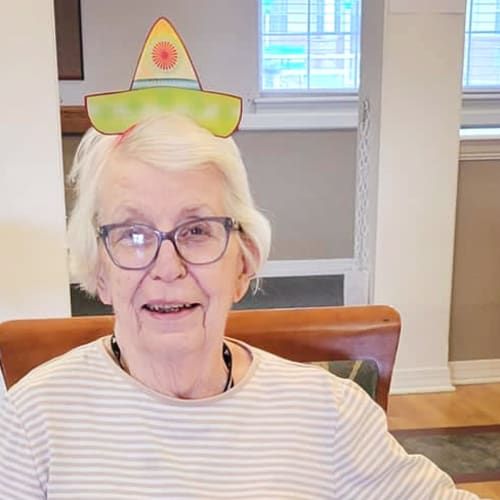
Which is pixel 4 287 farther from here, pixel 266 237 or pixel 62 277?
pixel 266 237

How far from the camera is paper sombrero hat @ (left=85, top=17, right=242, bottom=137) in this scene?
1.02 m

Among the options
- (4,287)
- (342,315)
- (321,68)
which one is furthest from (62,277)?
(321,68)

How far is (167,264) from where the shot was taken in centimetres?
100

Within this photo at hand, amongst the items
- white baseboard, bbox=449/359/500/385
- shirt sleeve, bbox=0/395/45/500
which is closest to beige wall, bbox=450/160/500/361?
white baseboard, bbox=449/359/500/385

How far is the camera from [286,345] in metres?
1.27

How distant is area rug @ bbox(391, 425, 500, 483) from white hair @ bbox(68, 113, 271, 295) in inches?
67.3

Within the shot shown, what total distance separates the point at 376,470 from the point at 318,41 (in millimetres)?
4566

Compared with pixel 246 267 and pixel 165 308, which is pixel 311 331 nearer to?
pixel 246 267

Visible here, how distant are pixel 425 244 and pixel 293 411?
2.11m

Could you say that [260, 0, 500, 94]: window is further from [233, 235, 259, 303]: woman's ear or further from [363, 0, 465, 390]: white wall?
[233, 235, 259, 303]: woman's ear

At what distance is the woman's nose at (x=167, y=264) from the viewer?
1.00 metres

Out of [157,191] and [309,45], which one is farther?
[309,45]

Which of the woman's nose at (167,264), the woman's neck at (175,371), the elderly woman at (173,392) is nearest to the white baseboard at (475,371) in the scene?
the elderly woman at (173,392)

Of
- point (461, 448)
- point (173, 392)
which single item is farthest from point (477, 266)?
point (173, 392)
